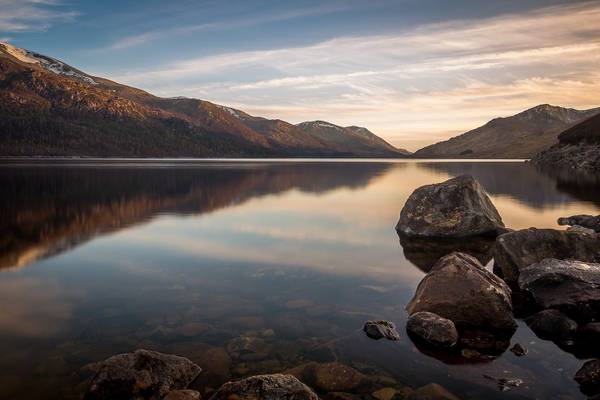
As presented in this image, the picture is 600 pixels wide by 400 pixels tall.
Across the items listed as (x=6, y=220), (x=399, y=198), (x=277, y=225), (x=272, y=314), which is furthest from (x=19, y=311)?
(x=399, y=198)

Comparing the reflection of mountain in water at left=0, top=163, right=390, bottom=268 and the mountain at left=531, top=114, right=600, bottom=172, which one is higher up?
the mountain at left=531, top=114, right=600, bottom=172

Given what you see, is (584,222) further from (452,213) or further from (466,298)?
(466,298)

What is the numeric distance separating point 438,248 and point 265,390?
18149 millimetres

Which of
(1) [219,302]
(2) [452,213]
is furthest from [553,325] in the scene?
(2) [452,213]

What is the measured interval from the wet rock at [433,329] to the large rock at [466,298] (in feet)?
3.16

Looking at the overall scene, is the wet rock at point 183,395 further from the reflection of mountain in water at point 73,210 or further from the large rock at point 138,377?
the reflection of mountain in water at point 73,210

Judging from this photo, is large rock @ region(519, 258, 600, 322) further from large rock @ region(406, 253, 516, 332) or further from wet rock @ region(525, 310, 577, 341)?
large rock @ region(406, 253, 516, 332)

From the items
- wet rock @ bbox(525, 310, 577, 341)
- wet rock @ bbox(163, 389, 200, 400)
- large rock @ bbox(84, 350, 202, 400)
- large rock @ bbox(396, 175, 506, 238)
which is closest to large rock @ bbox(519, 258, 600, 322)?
wet rock @ bbox(525, 310, 577, 341)

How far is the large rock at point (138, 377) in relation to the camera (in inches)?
345

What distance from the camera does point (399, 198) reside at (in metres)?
53.2

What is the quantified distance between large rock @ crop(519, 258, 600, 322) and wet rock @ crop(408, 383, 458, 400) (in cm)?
668

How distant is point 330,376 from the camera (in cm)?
1012

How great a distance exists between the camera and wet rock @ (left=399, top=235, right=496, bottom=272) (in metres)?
21.7

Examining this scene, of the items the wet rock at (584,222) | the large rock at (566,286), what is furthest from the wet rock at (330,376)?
the wet rock at (584,222)
